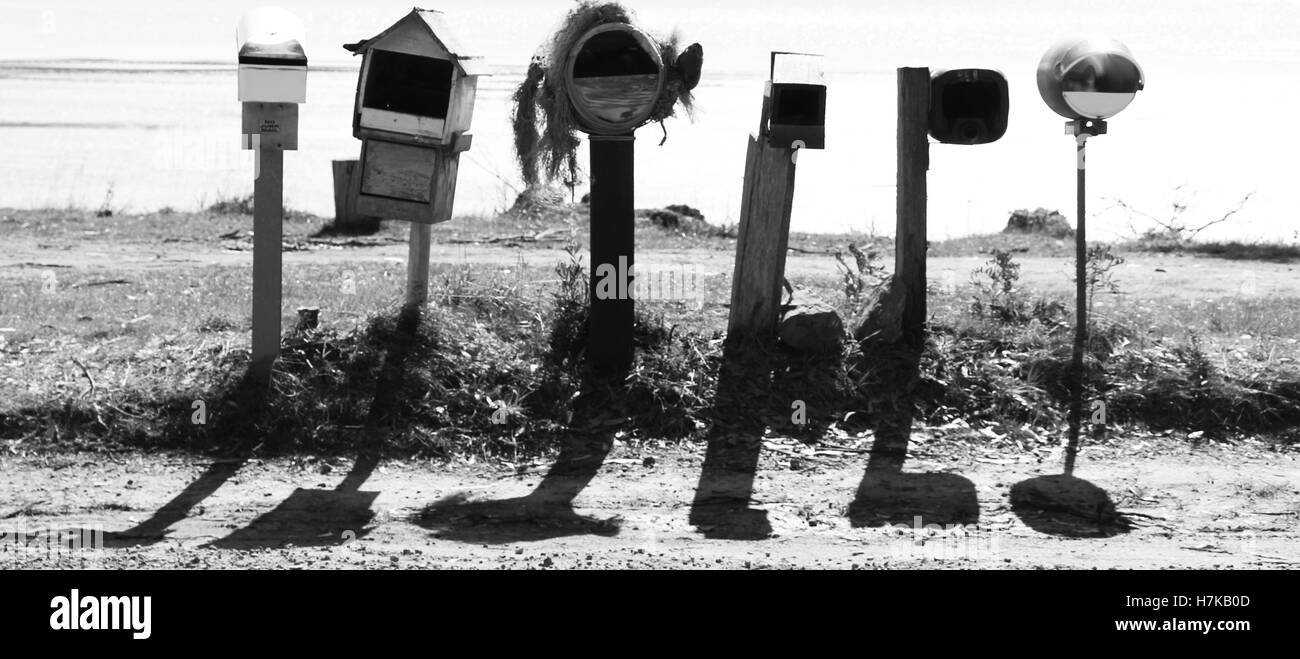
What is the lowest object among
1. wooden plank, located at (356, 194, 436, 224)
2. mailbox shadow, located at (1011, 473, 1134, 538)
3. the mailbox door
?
mailbox shadow, located at (1011, 473, 1134, 538)

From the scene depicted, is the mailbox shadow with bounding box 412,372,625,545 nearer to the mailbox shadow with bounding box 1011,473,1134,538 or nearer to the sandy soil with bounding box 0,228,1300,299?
the mailbox shadow with bounding box 1011,473,1134,538

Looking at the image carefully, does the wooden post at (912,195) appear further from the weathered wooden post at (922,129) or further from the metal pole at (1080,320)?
the metal pole at (1080,320)

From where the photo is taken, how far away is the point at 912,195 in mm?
7438

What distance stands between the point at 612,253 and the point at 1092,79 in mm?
2446

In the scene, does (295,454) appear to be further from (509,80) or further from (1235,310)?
(509,80)

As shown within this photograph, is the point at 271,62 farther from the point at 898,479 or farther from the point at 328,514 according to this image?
the point at 898,479

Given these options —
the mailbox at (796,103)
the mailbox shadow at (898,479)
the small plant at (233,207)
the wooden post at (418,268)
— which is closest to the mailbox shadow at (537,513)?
the mailbox shadow at (898,479)

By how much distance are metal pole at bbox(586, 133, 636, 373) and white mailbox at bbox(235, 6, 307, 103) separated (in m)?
1.38

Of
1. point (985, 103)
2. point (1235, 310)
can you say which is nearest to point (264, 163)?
point (985, 103)

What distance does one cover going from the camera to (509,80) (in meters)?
24.2

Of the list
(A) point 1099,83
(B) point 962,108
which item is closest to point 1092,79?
(A) point 1099,83

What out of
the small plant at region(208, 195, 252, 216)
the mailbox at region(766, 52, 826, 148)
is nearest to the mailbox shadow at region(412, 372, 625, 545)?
the mailbox at region(766, 52, 826, 148)

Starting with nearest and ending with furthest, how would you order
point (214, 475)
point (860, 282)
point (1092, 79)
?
point (214, 475), point (1092, 79), point (860, 282)

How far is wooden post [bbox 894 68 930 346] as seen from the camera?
7414mm
